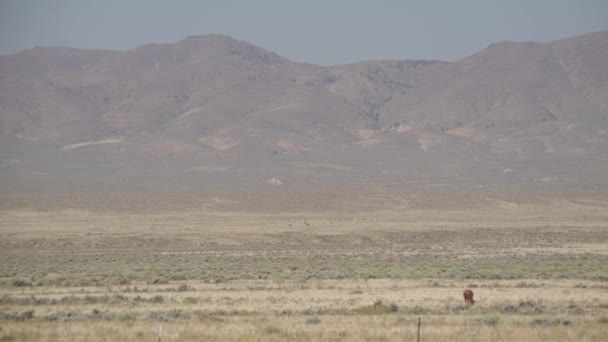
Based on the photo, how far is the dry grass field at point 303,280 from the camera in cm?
1875

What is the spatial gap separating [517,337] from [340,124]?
594 ft

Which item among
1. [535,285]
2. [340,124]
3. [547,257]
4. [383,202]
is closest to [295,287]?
[535,285]

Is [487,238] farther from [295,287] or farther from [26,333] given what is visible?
[26,333]

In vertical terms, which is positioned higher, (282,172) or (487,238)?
(282,172)

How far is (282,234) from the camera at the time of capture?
57062 millimetres

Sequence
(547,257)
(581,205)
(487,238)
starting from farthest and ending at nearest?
1. (581,205)
2. (487,238)
3. (547,257)

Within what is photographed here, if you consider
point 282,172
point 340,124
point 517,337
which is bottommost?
point 517,337

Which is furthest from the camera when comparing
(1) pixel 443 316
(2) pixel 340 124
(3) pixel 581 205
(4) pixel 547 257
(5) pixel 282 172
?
(2) pixel 340 124

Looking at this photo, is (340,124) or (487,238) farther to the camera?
(340,124)

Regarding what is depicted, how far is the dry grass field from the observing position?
18.8m

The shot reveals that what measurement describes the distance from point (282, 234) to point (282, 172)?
243 ft

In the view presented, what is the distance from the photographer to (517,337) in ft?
57.4

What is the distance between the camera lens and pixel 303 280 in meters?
29.5

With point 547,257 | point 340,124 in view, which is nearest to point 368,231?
point 547,257
